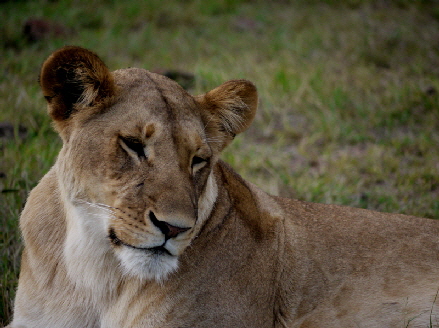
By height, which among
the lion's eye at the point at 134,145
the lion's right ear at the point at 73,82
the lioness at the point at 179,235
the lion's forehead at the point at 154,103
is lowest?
the lioness at the point at 179,235

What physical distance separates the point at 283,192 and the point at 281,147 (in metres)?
1.01

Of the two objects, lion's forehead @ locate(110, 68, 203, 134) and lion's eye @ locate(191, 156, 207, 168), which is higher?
lion's forehead @ locate(110, 68, 203, 134)

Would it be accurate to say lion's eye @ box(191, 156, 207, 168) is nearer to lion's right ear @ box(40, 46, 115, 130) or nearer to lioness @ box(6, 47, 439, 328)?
lioness @ box(6, 47, 439, 328)

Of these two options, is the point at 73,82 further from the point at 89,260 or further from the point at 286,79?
the point at 286,79

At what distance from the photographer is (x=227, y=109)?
306 centimetres

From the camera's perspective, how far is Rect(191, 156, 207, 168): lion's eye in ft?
8.87

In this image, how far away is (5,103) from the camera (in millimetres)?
5496

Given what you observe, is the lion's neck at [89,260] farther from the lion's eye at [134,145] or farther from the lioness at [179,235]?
the lion's eye at [134,145]

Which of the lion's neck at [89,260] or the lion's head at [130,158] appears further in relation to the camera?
the lion's neck at [89,260]

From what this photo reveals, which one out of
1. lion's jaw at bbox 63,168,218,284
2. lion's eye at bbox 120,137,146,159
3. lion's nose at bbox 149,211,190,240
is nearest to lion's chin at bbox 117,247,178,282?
lion's jaw at bbox 63,168,218,284

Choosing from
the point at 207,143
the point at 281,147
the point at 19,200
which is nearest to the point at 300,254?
the point at 207,143

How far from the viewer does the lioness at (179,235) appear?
248 centimetres

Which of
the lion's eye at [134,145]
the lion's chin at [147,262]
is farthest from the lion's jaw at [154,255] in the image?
the lion's eye at [134,145]

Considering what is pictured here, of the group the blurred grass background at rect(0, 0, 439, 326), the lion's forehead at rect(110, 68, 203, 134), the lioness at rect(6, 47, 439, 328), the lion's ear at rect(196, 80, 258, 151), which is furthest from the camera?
the blurred grass background at rect(0, 0, 439, 326)
